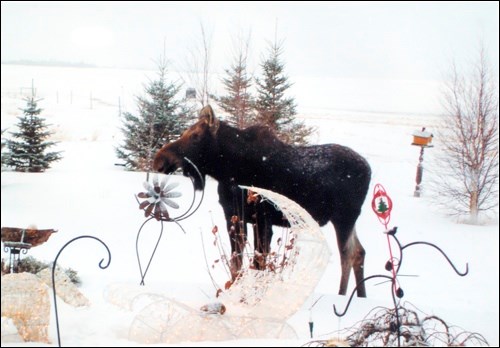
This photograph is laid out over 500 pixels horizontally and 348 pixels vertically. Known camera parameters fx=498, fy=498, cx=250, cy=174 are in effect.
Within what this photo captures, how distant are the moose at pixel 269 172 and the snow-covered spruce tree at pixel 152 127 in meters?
1.97

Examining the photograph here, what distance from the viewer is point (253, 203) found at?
2.77 metres

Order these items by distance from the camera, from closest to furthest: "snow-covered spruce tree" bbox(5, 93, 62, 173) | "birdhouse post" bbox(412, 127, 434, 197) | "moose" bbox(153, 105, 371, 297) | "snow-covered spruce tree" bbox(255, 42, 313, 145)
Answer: "moose" bbox(153, 105, 371, 297) → "snow-covered spruce tree" bbox(5, 93, 62, 173) → "snow-covered spruce tree" bbox(255, 42, 313, 145) → "birdhouse post" bbox(412, 127, 434, 197)

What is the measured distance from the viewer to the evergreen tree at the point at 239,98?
4637 millimetres

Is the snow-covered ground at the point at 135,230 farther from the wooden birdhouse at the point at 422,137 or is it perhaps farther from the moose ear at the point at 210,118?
the wooden birdhouse at the point at 422,137

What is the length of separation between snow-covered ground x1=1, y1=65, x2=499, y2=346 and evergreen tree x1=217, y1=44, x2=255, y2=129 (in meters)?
0.58

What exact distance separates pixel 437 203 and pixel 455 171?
436 mm

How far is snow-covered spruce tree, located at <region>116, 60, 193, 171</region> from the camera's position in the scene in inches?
190

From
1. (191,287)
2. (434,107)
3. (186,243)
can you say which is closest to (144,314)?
(191,287)

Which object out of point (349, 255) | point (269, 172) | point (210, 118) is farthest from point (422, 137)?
point (210, 118)

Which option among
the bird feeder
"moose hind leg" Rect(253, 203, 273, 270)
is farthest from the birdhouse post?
the bird feeder

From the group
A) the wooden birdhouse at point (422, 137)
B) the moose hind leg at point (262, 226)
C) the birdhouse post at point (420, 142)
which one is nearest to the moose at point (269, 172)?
the moose hind leg at point (262, 226)

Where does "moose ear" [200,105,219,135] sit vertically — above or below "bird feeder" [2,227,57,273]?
above

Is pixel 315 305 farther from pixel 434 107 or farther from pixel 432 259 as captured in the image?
pixel 434 107

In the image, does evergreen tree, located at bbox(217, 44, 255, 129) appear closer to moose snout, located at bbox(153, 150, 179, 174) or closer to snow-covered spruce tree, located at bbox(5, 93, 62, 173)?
snow-covered spruce tree, located at bbox(5, 93, 62, 173)
